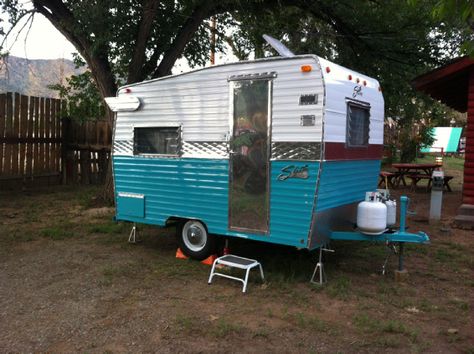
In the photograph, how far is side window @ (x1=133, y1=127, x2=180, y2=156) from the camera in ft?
20.8

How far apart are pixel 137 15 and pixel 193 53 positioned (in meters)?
3.34

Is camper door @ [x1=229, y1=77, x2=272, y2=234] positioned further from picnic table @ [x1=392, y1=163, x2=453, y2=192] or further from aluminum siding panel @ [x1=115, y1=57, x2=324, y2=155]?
picnic table @ [x1=392, y1=163, x2=453, y2=192]

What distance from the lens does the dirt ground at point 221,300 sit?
397 cm

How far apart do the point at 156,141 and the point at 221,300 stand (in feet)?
8.58

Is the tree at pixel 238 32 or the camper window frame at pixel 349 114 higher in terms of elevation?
the tree at pixel 238 32

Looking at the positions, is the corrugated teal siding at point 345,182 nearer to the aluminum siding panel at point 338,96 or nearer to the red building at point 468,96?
the aluminum siding panel at point 338,96

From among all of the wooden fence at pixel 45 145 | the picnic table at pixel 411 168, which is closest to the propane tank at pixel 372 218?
the picnic table at pixel 411 168

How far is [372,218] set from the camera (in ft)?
17.3

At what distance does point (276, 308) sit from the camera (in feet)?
15.4

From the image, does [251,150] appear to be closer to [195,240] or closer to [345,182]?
[345,182]

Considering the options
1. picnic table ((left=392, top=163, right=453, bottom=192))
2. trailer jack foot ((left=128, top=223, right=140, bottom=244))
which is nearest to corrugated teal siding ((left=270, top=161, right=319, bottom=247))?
trailer jack foot ((left=128, top=223, right=140, bottom=244))

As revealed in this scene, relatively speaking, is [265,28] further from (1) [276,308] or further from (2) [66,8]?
(1) [276,308]

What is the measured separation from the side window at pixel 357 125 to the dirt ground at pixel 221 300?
1.64m

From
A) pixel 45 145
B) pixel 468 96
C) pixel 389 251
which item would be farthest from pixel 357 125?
pixel 45 145
